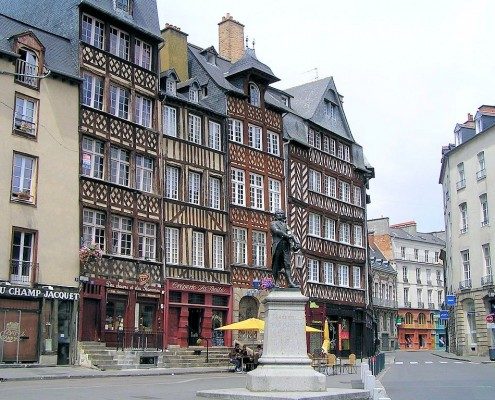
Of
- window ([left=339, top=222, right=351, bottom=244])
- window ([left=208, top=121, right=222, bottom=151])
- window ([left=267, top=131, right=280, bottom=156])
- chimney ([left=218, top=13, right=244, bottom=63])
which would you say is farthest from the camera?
window ([left=339, top=222, right=351, bottom=244])

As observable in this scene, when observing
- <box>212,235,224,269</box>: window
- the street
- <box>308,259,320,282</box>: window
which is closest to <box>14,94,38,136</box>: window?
<box>212,235,224,269</box>: window

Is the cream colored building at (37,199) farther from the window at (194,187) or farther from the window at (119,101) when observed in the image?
the window at (194,187)

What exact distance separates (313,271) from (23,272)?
646 inches

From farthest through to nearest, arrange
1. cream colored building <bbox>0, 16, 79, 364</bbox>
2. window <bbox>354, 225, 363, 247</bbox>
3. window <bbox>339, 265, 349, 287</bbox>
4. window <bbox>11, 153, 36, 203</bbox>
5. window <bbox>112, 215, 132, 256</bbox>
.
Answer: window <bbox>354, 225, 363, 247</bbox> → window <bbox>339, 265, 349, 287</bbox> → window <bbox>112, 215, 132, 256</bbox> → window <bbox>11, 153, 36, 203</bbox> → cream colored building <bbox>0, 16, 79, 364</bbox>

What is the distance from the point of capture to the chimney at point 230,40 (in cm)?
3609

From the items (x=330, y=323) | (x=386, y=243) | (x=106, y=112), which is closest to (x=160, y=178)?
(x=106, y=112)

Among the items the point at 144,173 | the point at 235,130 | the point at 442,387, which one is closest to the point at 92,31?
the point at 144,173

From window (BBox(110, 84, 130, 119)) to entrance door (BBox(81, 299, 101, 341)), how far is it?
22.7 feet

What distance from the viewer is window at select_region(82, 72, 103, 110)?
24359 mm

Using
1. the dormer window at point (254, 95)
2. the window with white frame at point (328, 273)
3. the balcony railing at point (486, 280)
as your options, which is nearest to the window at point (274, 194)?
the dormer window at point (254, 95)

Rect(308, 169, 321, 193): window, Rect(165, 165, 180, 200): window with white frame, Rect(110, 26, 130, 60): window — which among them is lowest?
Rect(165, 165, 180, 200): window with white frame

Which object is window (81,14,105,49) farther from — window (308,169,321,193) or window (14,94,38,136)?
window (308,169,321,193)

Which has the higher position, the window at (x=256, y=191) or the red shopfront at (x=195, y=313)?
the window at (x=256, y=191)

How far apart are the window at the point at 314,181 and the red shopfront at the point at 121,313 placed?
12057 mm
